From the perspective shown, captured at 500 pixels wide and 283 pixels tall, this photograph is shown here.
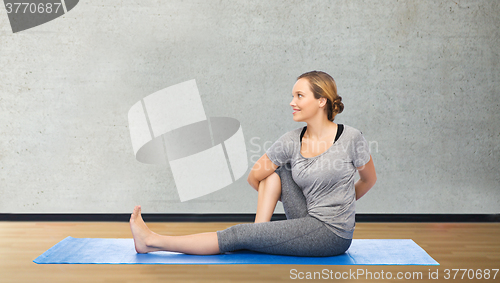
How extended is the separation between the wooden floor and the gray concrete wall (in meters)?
0.28

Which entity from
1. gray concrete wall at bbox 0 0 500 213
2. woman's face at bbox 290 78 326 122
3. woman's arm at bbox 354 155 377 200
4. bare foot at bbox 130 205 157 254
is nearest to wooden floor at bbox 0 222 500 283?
bare foot at bbox 130 205 157 254

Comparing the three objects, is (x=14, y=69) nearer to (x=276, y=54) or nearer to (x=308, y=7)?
(x=276, y=54)

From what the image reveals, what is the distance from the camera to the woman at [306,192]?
1.87 m

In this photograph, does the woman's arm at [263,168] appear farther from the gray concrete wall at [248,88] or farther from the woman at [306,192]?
the gray concrete wall at [248,88]

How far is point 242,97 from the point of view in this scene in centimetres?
310

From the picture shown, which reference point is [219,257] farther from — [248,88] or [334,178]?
[248,88]

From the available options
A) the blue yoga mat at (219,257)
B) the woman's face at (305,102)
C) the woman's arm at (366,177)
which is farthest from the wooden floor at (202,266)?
the woman's face at (305,102)

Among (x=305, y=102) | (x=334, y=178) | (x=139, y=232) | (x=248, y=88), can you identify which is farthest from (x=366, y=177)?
(x=248, y=88)

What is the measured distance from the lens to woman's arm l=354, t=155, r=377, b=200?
6.54ft

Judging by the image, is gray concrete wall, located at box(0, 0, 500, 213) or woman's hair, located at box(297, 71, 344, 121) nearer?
woman's hair, located at box(297, 71, 344, 121)

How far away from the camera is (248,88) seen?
122 inches

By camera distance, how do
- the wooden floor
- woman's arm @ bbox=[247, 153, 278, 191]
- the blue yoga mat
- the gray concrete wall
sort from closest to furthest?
1. the wooden floor
2. the blue yoga mat
3. woman's arm @ bbox=[247, 153, 278, 191]
4. the gray concrete wall

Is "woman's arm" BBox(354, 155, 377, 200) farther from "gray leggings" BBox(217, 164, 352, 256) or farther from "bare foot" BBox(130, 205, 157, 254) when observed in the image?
"bare foot" BBox(130, 205, 157, 254)

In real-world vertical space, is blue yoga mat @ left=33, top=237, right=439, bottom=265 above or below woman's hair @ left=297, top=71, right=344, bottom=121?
below
